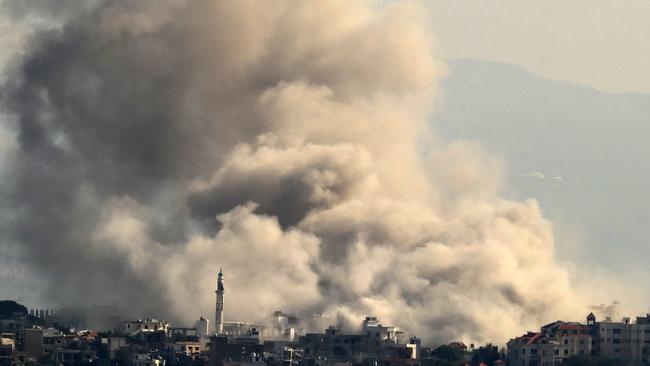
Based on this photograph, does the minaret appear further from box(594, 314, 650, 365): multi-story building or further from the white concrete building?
box(594, 314, 650, 365): multi-story building

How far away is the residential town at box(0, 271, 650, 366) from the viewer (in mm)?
92562

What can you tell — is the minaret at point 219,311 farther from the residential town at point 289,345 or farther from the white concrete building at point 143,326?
the white concrete building at point 143,326

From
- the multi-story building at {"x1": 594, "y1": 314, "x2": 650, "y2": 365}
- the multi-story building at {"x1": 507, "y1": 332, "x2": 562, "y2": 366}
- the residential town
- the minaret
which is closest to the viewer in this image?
the multi-story building at {"x1": 507, "y1": 332, "x2": 562, "y2": 366}

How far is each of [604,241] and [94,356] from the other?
84259mm

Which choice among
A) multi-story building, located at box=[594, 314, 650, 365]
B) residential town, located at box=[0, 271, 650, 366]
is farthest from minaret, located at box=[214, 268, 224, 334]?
multi-story building, located at box=[594, 314, 650, 365]

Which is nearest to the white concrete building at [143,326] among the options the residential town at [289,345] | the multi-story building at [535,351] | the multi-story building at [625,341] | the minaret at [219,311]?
the residential town at [289,345]

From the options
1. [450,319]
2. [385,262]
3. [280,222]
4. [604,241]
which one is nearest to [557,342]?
[450,319]

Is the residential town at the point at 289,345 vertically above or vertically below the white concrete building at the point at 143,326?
below

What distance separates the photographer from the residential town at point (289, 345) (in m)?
92.6

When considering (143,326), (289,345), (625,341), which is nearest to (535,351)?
(625,341)

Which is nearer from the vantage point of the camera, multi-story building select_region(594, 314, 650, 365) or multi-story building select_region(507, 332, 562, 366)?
multi-story building select_region(507, 332, 562, 366)

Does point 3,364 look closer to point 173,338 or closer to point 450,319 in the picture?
point 173,338

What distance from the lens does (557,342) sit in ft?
302

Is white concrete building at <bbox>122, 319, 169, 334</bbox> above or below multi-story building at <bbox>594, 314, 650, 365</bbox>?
above
